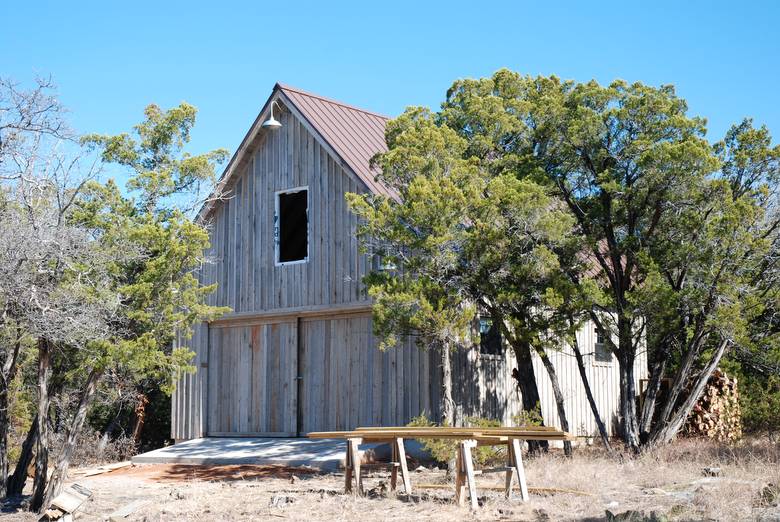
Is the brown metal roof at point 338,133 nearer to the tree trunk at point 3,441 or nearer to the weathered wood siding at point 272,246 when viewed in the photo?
the weathered wood siding at point 272,246

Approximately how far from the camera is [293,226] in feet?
63.3

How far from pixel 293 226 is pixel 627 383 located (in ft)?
24.1

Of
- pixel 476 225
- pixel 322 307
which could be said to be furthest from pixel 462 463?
pixel 322 307

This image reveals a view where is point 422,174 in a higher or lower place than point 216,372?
higher

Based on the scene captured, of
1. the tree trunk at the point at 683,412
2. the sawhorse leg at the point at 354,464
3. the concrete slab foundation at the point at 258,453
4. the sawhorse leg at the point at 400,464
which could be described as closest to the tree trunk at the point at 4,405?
the concrete slab foundation at the point at 258,453

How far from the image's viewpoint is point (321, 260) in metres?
18.4

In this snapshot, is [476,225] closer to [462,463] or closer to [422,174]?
[422,174]

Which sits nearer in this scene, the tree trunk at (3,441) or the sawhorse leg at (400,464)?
the sawhorse leg at (400,464)

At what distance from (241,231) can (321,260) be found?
89.9 inches

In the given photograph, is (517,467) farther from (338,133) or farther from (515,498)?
(338,133)

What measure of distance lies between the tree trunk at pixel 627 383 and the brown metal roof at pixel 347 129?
4.94 meters

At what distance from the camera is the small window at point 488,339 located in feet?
58.5

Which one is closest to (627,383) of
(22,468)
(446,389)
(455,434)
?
(446,389)

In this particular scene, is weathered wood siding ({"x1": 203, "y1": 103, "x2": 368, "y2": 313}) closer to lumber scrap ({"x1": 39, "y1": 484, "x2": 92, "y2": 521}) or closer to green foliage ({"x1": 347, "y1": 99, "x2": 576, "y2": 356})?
green foliage ({"x1": 347, "y1": 99, "x2": 576, "y2": 356})
